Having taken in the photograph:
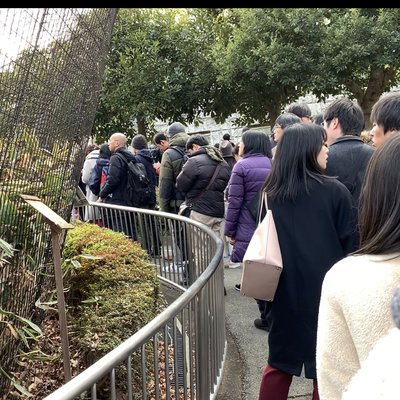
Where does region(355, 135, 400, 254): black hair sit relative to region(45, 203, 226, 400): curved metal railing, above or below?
above

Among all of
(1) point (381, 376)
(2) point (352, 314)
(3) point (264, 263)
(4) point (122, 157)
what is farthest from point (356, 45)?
(1) point (381, 376)

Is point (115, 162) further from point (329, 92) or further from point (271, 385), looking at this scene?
point (329, 92)

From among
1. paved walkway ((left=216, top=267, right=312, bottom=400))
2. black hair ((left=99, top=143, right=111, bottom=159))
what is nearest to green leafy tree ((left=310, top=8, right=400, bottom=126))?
black hair ((left=99, top=143, right=111, bottom=159))

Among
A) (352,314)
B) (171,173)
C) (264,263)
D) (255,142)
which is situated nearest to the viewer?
(352,314)

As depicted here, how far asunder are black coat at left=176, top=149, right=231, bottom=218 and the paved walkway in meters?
0.98

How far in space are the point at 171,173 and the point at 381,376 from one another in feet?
21.3

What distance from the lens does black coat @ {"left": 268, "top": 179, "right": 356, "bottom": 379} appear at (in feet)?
10.0

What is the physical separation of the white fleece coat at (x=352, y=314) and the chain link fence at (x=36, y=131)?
1.86 meters

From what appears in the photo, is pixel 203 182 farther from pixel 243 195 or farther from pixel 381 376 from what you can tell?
pixel 381 376

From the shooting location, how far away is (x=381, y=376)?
1104mm

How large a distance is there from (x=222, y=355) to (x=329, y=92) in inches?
445

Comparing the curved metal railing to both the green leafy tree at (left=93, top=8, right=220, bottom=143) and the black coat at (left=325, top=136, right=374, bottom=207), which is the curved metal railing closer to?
the black coat at (left=325, top=136, right=374, bottom=207)

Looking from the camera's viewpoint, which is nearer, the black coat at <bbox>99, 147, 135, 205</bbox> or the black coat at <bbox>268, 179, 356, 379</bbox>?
the black coat at <bbox>268, 179, 356, 379</bbox>

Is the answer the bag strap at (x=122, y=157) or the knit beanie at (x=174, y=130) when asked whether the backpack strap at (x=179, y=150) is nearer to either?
the knit beanie at (x=174, y=130)
